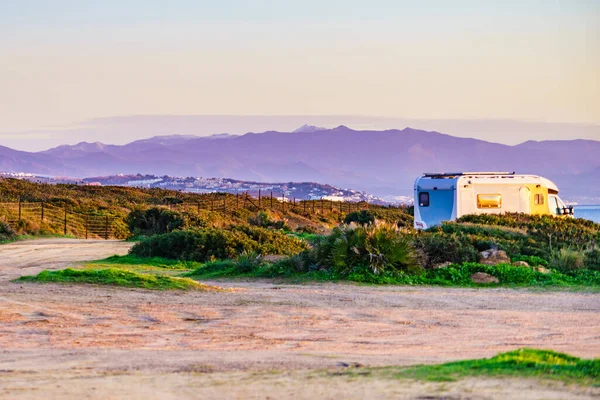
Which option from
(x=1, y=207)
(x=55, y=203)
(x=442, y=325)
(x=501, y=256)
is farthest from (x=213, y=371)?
(x=55, y=203)

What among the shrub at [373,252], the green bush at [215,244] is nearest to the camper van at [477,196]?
the green bush at [215,244]

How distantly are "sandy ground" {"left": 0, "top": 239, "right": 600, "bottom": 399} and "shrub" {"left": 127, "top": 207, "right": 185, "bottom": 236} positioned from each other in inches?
827

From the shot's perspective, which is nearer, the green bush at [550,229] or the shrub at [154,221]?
the green bush at [550,229]

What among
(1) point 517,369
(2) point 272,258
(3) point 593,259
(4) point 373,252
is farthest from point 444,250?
(1) point 517,369

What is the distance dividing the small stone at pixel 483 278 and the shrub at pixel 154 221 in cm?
2106

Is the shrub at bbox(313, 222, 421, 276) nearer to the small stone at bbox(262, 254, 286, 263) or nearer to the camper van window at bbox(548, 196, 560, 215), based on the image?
the small stone at bbox(262, 254, 286, 263)

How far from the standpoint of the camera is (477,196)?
33719 millimetres

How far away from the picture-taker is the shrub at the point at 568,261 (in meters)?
20.8

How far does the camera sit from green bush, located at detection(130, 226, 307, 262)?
25766 millimetres

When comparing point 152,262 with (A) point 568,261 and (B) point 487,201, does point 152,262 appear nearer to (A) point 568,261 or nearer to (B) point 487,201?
(A) point 568,261

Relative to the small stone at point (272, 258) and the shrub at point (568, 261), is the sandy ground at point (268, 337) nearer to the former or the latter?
the shrub at point (568, 261)

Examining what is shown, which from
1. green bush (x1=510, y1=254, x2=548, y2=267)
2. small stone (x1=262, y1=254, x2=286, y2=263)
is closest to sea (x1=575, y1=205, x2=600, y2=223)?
green bush (x1=510, y1=254, x2=548, y2=267)

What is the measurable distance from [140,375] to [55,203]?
50543 millimetres

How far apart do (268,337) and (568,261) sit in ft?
36.0
